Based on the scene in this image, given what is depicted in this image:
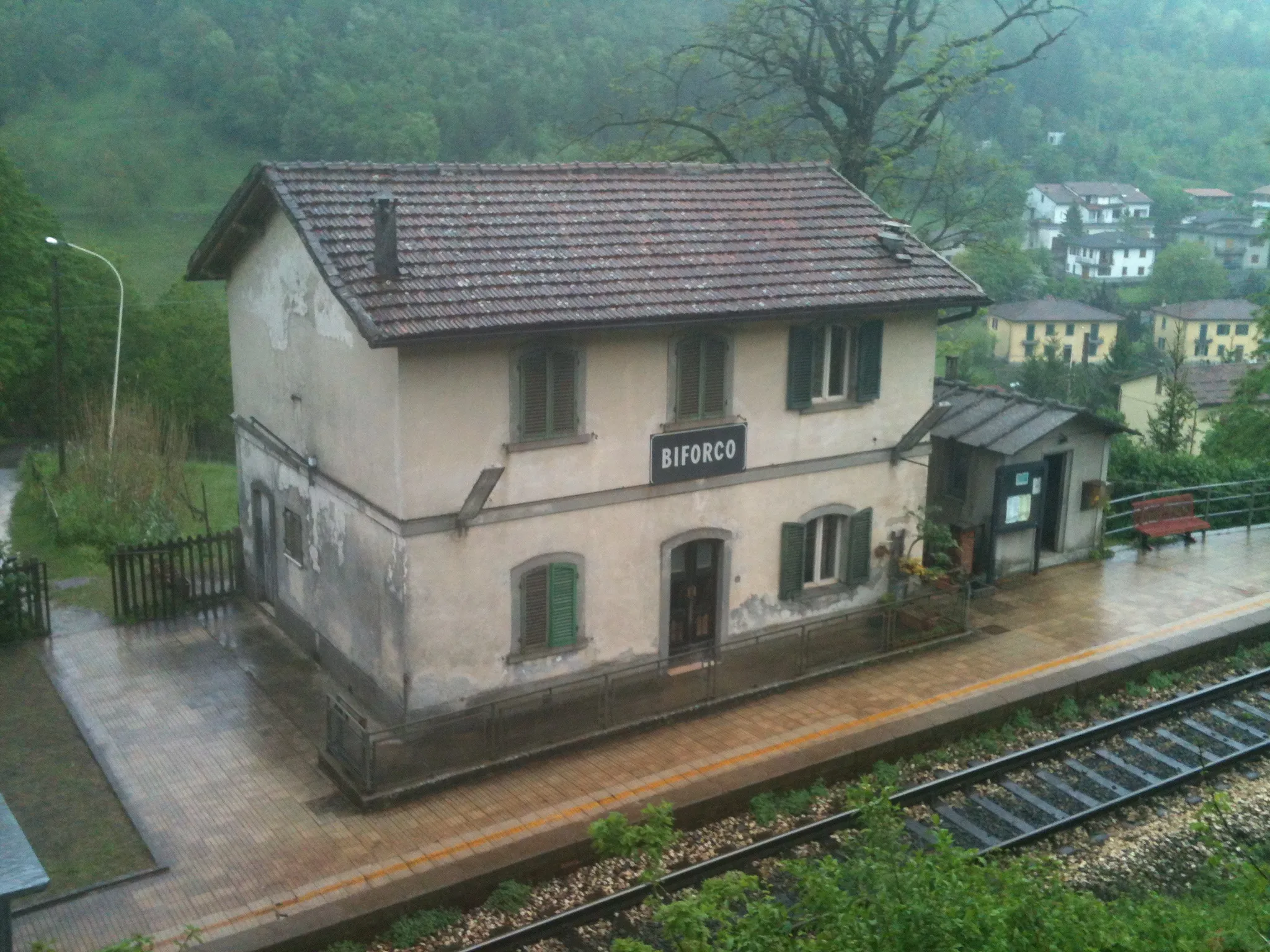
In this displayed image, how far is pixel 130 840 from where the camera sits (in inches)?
480

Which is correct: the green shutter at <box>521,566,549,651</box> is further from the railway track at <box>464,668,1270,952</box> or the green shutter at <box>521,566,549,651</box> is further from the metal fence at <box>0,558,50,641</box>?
the metal fence at <box>0,558,50,641</box>

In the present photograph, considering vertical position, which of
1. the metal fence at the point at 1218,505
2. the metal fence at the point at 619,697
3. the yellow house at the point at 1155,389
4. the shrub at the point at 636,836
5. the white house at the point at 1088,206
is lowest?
the yellow house at the point at 1155,389

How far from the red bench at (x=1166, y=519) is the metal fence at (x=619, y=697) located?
601 cm

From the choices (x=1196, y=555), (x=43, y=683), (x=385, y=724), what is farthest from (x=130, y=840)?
(x=1196, y=555)

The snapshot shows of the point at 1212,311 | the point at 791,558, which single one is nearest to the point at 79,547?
the point at 791,558

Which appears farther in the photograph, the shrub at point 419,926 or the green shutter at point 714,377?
the green shutter at point 714,377

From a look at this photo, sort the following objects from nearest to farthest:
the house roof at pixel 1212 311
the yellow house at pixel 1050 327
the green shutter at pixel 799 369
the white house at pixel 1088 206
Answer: the green shutter at pixel 799 369 < the house roof at pixel 1212 311 < the yellow house at pixel 1050 327 < the white house at pixel 1088 206

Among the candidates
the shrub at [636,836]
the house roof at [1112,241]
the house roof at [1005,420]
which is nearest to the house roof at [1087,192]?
the house roof at [1112,241]

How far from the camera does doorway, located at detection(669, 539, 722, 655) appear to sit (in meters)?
16.2

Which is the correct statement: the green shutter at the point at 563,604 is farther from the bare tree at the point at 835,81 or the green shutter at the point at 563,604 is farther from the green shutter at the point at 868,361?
the bare tree at the point at 835,81

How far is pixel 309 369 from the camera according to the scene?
15719 millimetres

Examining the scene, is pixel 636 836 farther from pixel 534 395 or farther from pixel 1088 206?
pixel 1088 206

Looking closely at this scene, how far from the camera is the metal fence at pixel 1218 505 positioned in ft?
75.3

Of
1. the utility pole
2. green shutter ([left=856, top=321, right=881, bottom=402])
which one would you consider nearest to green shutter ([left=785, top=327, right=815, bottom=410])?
green shutter ([left=856, top=321, right=881, bottom=402])
